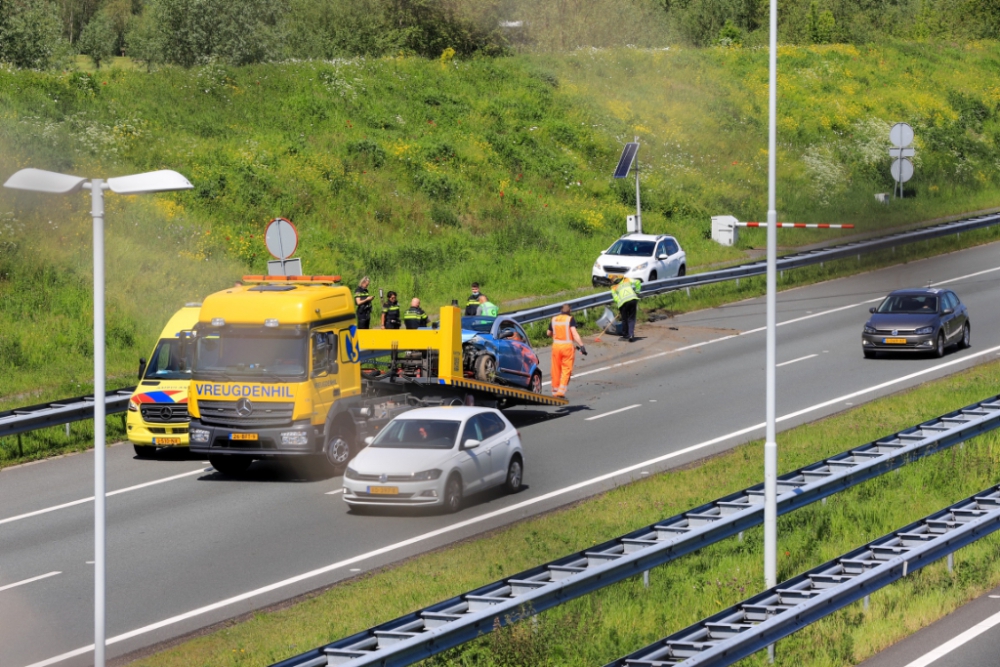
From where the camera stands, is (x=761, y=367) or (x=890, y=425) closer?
(x=890, y=425)

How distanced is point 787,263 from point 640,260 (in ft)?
17.4

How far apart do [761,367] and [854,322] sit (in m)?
6.76

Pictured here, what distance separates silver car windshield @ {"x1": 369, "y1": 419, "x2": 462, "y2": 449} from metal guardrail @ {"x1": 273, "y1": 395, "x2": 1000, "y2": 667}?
443cm

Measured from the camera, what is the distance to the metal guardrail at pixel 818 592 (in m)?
12.1

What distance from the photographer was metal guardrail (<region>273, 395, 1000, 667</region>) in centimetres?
1225

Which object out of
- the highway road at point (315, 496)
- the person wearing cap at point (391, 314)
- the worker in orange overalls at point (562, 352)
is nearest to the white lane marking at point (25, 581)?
the highway road at point (315, 496)

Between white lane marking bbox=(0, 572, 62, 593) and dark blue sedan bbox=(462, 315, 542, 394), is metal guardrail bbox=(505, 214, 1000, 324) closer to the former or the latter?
dark blue sedan bbox=(462, 315, 542, 394)

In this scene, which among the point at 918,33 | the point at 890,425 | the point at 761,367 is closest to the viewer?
the point at 890,425

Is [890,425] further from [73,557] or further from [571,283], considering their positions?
[571,283]

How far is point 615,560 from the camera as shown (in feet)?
49.6

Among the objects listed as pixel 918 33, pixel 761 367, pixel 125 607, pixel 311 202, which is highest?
pixel 918 33

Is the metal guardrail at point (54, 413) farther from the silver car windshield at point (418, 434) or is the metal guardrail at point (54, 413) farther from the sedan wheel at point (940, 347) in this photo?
the sedan wheel at point (940, 347)

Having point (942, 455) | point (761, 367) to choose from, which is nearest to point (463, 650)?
point (942, 455)

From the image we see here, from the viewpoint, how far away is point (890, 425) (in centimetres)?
2509
